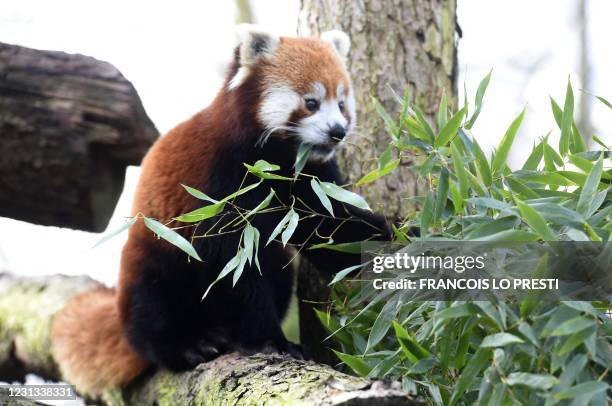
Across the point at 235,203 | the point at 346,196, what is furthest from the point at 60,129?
the point at 346,196

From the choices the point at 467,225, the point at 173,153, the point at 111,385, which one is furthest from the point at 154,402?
the point at 467,225

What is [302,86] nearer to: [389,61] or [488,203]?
[389,61]

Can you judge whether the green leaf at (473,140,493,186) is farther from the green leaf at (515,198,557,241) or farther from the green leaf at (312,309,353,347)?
the green leaf at (312,309,353,347)

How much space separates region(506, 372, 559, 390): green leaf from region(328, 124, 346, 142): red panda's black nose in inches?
66.6

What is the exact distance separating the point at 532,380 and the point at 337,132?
69.7 inches

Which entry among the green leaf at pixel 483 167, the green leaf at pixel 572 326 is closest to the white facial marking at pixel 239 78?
the green leaf at pixel 483 167

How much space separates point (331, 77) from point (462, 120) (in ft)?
3.75

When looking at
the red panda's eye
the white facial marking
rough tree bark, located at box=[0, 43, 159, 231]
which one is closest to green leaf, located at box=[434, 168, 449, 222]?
the red panda's eye

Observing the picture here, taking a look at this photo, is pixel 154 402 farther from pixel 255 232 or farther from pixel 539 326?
pixel 539 326

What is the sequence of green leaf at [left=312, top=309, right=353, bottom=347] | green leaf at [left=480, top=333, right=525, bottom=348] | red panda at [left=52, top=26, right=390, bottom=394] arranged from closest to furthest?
green leaf at [left=480, top=333, right=525, bottom=348] → green leaf at [left=312, top=309, right=353, bottom=347] → red panda at [left=52, top=26, right=390, bottom=394]

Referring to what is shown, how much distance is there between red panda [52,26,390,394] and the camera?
333 cm

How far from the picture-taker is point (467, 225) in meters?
2.30

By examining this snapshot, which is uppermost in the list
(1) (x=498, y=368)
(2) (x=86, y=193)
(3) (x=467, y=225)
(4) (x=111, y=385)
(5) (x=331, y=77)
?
(5) (x=331, y=77)

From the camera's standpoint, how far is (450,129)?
8.06 ft
